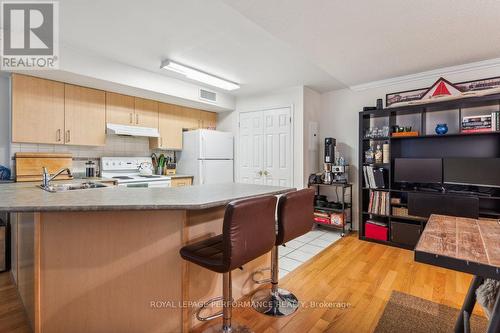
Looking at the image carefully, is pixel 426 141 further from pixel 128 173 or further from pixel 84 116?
pixel 84 116

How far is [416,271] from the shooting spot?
2.71m

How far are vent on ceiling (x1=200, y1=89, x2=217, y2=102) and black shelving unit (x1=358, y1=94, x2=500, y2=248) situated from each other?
8.08 ft

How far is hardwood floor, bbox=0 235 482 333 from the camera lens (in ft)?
6.07

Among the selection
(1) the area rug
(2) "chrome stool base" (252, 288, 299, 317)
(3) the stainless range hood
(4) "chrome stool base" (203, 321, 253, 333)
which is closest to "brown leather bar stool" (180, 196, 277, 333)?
(4) "chrome stool base" (203, 321, 253, 333)

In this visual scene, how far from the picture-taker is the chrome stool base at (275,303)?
1981 millimetres

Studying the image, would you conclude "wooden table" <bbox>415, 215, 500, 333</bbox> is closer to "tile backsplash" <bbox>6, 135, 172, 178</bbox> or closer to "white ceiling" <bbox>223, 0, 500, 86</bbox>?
"white ceiling" <bbox>223, 0, 500, 86</bbox>

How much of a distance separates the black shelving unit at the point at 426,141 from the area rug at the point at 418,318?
146cm

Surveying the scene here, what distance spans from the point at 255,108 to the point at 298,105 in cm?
88

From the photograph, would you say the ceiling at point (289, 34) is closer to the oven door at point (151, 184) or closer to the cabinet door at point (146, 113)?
the cabinet door at point (146, 113)

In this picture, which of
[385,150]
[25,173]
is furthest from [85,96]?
[385,150]

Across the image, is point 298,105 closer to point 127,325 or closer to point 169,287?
point 169,287

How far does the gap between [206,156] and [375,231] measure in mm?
2927

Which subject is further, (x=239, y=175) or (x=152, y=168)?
(x=239, y=175)

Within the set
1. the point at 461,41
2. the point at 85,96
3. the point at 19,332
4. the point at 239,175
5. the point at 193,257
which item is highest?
the point at 461,41
